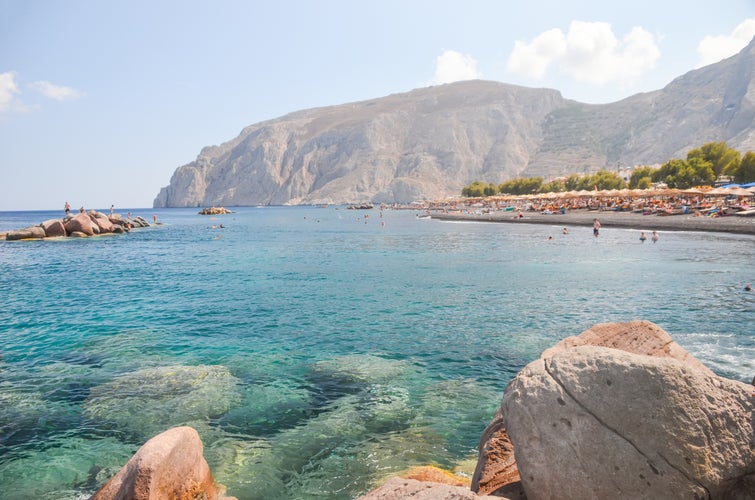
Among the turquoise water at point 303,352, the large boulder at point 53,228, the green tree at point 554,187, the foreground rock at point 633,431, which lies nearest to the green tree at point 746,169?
the turquoise water at point 303,352

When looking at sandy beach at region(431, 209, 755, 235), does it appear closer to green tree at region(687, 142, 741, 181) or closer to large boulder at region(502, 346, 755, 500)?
green tree at region(687, 142, 741, 181)

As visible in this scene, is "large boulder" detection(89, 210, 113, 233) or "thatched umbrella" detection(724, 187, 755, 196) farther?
"large boulder" detection(89, 210, 113, 233)

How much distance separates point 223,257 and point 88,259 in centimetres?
1161

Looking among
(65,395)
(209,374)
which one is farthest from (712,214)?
(65,395)

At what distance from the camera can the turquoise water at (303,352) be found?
8.20 metres

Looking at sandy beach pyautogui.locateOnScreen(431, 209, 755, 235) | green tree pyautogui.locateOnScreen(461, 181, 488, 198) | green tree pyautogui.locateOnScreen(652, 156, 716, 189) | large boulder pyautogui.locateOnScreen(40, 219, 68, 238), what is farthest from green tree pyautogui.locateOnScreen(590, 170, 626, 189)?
large boulder pyautogui.locateOnScreen(40, 219, 68, 238)

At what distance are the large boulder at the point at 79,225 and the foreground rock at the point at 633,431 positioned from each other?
2733 inches

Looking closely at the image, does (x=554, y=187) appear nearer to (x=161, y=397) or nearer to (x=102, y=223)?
(x=102, y=223)

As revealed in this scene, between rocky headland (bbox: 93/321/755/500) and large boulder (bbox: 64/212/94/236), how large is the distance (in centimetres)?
6864

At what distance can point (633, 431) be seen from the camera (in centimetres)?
395

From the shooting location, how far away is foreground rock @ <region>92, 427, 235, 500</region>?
553 centimetres

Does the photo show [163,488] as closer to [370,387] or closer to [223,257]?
[370,387]

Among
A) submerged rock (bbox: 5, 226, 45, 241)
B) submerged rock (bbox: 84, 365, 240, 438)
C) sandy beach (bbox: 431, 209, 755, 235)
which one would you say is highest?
submerged rock (bbox: 5, 226, 45, 241)

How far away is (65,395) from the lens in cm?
1080
